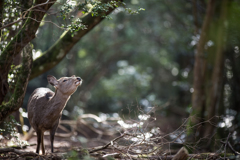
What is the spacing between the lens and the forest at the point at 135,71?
16.1ft

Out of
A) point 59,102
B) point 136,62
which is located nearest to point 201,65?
point 59,102

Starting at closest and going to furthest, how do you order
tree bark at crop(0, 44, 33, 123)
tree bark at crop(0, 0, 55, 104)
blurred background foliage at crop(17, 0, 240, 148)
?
tree bark at crop(0, 0, 55, 104) → tree bark at crop(0, 44, 33, 123) → blurred background foliage at crop(17, 0, 240, 148)

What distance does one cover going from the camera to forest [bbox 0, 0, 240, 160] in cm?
491

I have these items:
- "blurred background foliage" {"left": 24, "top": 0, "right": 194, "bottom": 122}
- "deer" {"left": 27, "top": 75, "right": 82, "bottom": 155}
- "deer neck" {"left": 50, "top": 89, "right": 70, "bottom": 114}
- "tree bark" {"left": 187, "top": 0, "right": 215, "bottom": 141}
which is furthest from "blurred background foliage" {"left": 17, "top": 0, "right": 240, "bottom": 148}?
"deer neck" {"left": 50, "top": 89, "right": 70, "bottom": 114}

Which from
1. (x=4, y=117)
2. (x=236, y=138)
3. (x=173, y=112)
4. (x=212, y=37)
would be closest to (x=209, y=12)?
(x=212, y=37)

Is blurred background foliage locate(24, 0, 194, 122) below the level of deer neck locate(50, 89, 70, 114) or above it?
above

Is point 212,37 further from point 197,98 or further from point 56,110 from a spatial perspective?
point 56,110

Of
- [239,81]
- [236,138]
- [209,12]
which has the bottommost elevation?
[236,138]

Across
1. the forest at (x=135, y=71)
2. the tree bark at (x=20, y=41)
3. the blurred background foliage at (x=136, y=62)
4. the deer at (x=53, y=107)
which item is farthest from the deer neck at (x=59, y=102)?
the blurred background foliage at (x=136, y=62)

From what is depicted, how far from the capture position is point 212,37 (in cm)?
913

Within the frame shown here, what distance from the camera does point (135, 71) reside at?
13.3 m

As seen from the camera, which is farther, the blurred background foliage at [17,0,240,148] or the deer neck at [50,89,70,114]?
the blurred background foliage at [17,0,240,148]

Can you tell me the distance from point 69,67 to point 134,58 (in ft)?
11.5

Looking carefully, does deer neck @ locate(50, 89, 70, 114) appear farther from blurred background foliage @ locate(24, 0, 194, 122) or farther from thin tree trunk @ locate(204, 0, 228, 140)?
blurred background foliage @ locate(24, 0, 194, 122)
